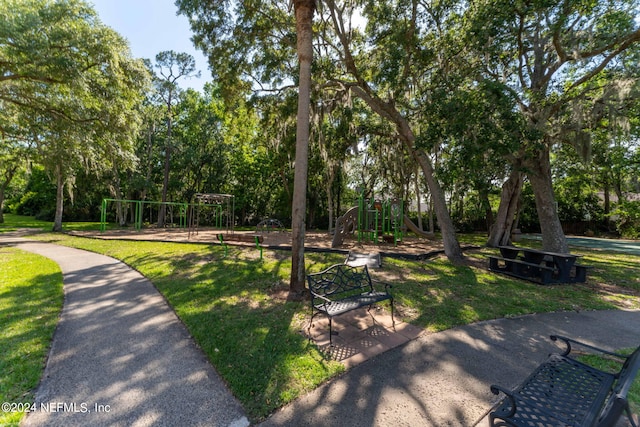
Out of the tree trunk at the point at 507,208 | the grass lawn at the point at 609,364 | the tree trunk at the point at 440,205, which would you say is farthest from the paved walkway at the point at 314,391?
the tree trunk at the point at 507,208

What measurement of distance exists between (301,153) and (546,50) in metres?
9.39

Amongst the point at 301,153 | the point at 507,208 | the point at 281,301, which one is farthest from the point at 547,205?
the point at 281,301

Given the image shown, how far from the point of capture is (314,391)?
2457 millimetres

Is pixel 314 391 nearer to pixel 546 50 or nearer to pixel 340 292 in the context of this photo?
pixel 340 292

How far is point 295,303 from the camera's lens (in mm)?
4645

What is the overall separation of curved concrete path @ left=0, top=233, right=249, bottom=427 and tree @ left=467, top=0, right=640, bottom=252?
27.9ft

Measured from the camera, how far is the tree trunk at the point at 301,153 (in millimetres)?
4781

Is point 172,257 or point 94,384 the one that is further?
point 172,257

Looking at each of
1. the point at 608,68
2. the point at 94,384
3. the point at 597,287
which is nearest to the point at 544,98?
the point at 608,68

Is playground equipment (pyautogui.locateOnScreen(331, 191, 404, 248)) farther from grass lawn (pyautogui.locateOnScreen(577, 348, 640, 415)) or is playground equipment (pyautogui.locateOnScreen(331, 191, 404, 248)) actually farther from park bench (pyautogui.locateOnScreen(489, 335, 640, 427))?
park bench (pyautogui.locateOnScreen(489, 335, 640, 427))

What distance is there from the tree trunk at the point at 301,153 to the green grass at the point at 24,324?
320 centimetres

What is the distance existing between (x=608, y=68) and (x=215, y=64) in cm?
1265

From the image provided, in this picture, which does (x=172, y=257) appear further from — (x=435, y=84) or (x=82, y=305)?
(x=435, y=84)

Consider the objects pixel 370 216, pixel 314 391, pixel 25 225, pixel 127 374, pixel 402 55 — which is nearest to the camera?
pixel 314 391
